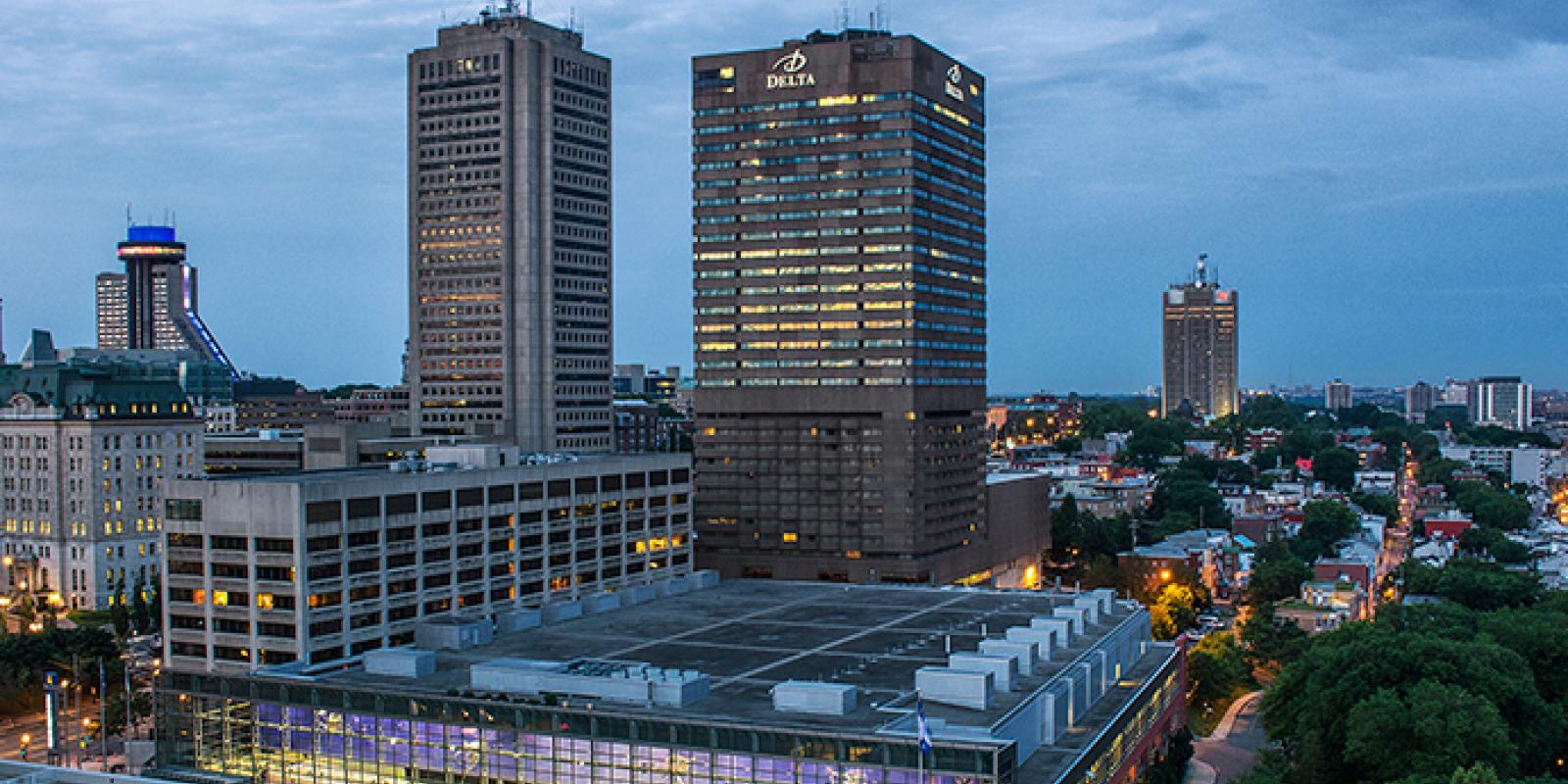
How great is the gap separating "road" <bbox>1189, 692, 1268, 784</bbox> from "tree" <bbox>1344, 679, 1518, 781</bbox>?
11.0 meters

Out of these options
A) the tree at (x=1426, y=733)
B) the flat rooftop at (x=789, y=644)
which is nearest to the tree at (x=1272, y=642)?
the flat rooftop at (x=789, y=644)

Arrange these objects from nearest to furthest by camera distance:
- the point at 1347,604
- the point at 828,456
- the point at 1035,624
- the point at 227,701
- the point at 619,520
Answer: the point at 227,701
the point at 1035,624
the point at 619,520
the point at 1347,604
the point at 828,456

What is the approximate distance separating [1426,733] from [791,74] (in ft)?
400

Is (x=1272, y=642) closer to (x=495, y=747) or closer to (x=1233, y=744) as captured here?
(x=1233, y=744)

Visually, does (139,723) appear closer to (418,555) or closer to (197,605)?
(197,605)

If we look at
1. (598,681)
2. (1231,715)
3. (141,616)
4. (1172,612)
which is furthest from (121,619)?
(1172,612)

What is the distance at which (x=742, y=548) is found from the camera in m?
199

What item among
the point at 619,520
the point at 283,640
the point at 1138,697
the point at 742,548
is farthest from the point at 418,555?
the point at 742,548

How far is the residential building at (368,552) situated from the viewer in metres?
112

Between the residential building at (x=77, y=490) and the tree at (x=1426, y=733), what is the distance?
142543 millimetres

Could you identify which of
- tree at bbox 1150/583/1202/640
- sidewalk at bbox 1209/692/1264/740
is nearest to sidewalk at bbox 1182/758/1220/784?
sidewalk at bbox 1209/692/1264/740

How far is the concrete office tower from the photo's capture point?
630 feet

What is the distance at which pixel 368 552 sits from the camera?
118 meters

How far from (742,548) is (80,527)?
82.7 m
